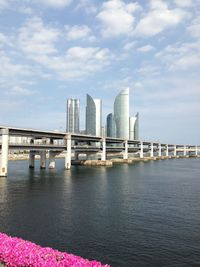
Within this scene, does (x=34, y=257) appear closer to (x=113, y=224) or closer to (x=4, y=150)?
(x=113, y=224)

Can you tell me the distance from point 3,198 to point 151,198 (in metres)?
33.3

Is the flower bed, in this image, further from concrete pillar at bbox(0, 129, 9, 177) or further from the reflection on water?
concrete pillar at bbox(0, 129, 9, 177)

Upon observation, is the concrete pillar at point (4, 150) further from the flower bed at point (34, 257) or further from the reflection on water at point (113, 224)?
the flower bed at point (34, 257)

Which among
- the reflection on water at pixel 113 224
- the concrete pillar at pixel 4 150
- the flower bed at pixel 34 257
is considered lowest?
the reflection on water at pixel 113 224

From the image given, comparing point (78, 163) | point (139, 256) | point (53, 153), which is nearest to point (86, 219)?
point (139, 256)

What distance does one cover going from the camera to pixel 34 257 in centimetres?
1728

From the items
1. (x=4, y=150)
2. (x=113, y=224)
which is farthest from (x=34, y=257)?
(x=4, y=150)

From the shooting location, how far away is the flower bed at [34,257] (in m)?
16.5

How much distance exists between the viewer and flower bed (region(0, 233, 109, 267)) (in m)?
16.5

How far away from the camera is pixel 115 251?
1218 inches

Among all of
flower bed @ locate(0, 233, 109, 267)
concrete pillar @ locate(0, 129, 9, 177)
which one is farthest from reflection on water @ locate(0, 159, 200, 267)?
concrete pillar @ locate(0, 129, 9, 177)

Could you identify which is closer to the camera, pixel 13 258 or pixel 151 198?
pixel 13 258

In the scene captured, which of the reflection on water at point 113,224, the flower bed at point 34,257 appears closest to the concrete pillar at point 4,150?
the reflection on water at point 113,224

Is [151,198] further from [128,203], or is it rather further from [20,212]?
[20,212]
